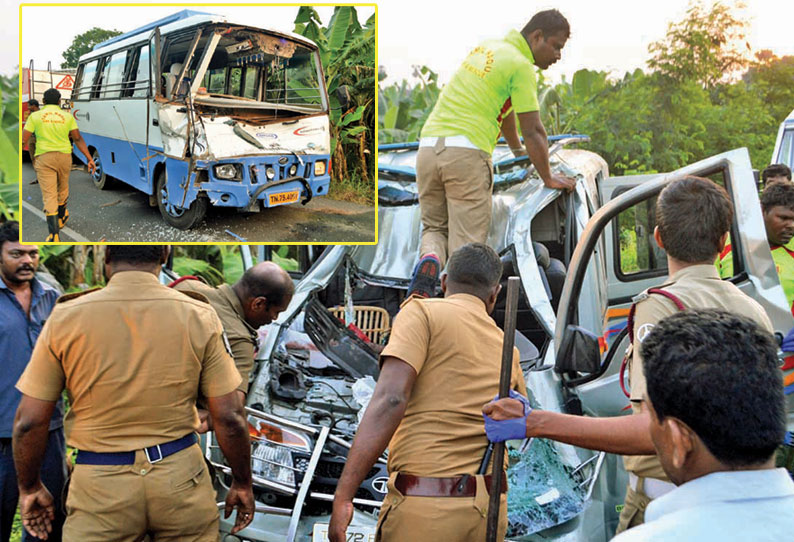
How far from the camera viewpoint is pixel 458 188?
13.1ft

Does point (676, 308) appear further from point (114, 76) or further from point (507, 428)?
point (114, 76)

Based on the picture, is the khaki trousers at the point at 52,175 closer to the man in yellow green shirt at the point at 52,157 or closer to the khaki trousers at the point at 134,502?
the man in yellow green shirt at the point at 52,157

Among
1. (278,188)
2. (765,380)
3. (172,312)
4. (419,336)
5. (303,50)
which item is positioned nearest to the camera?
(765,380)

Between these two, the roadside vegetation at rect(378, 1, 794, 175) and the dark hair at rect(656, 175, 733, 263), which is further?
the roadside vegetation at rect(378, 1, 794, 175)

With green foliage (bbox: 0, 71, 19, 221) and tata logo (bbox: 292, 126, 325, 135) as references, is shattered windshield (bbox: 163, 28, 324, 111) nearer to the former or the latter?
tata logo (bbox: 292, 126, 325, 135)

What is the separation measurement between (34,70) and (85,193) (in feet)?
2.78

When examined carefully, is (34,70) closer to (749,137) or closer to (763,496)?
(763,496)

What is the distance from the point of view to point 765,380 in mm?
1232

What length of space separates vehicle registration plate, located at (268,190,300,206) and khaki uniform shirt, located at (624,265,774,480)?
2.43m

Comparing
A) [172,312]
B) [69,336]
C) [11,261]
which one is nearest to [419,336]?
[172,312]

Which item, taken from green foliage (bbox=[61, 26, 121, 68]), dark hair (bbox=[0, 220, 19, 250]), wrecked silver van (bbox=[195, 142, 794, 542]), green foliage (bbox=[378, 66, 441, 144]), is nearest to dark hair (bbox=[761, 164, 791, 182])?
wrecked silver van (bbox=[195, 142, 794, 542])

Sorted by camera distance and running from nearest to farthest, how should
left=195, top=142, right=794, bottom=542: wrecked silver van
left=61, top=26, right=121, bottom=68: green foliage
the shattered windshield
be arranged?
left=195, top=142, right=794, bottom=542: wrecked silver van
left=61, top=26, right=121, bottom=68: green foliage
the shattered windshield

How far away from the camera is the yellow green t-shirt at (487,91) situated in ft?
12.8

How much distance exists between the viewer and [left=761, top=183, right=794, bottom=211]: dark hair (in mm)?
3754
